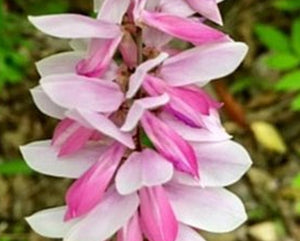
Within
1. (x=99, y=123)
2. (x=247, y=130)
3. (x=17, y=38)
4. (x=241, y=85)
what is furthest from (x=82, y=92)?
(x=241, y=85)

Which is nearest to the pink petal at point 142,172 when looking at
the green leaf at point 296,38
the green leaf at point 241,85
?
the green leaf at point 296,38

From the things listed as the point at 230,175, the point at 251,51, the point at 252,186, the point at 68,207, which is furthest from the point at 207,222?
the point at 251,51

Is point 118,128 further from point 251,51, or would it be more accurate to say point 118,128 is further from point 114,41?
point 251,51

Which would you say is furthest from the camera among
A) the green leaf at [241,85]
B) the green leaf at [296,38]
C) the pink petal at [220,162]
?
the green leaf at [241,85]

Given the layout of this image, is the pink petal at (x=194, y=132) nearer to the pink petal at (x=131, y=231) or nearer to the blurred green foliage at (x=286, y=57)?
the pink petal at (x=131, y=231)

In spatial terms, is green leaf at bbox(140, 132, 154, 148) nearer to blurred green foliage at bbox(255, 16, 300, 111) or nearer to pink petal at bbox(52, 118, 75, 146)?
pink petal at bbox(52, 118, 75, 146)

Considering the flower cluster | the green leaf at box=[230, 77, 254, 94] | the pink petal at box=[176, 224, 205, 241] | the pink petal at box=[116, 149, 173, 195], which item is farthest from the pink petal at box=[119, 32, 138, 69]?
the green leaf at box=[230, 77, 254, 94]

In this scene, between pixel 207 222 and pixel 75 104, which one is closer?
pixel 75 104
